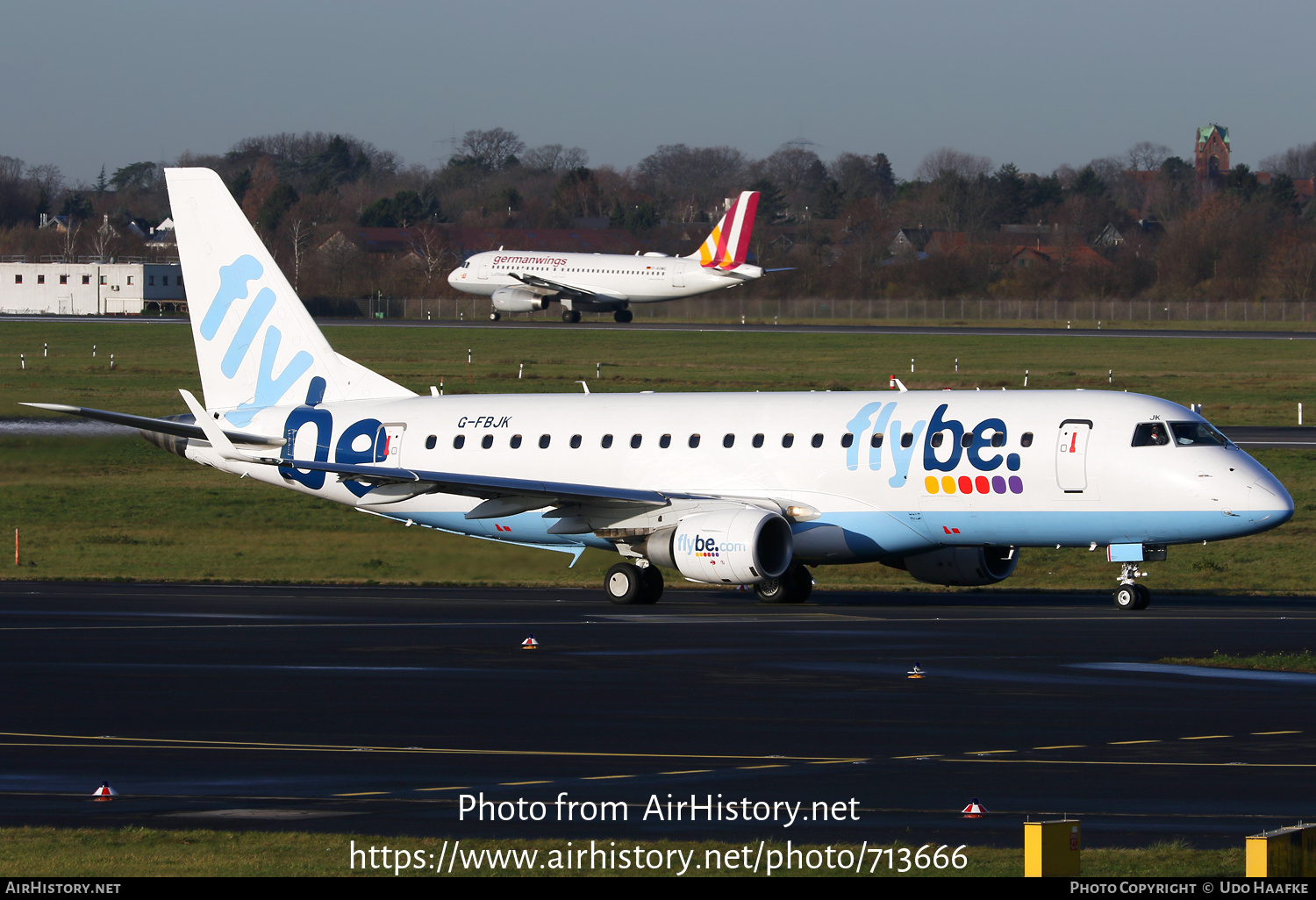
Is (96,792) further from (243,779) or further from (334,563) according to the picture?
(334,563)

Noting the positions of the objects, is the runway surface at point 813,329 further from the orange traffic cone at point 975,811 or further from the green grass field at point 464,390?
the orange traffic cone at point 975,811

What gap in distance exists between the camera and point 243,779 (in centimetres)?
1611

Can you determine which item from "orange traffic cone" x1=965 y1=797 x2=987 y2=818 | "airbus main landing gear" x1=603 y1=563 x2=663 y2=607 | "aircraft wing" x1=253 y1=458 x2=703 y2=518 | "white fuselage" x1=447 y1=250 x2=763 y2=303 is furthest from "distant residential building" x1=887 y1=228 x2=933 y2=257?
"orange traffic cone" x1=965 y1=797 x2=987 y2=818

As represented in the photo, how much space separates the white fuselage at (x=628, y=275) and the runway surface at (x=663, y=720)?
89.7 metres

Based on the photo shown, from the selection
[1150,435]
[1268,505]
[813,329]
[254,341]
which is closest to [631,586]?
[1150,435]

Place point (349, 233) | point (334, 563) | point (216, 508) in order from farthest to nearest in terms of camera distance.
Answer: point (349, 233), point (216, 508), point (334, 563)

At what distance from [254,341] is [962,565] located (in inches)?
672

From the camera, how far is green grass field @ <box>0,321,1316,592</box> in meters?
41.4

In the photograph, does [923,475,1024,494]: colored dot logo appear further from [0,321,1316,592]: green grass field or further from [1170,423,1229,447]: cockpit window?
[0,321,1316,592]: green grass field

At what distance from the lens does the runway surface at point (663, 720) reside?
14.6 meters

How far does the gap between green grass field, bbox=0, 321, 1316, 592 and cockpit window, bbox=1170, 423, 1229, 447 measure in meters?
7.41

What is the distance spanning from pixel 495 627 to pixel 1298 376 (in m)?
63.0
